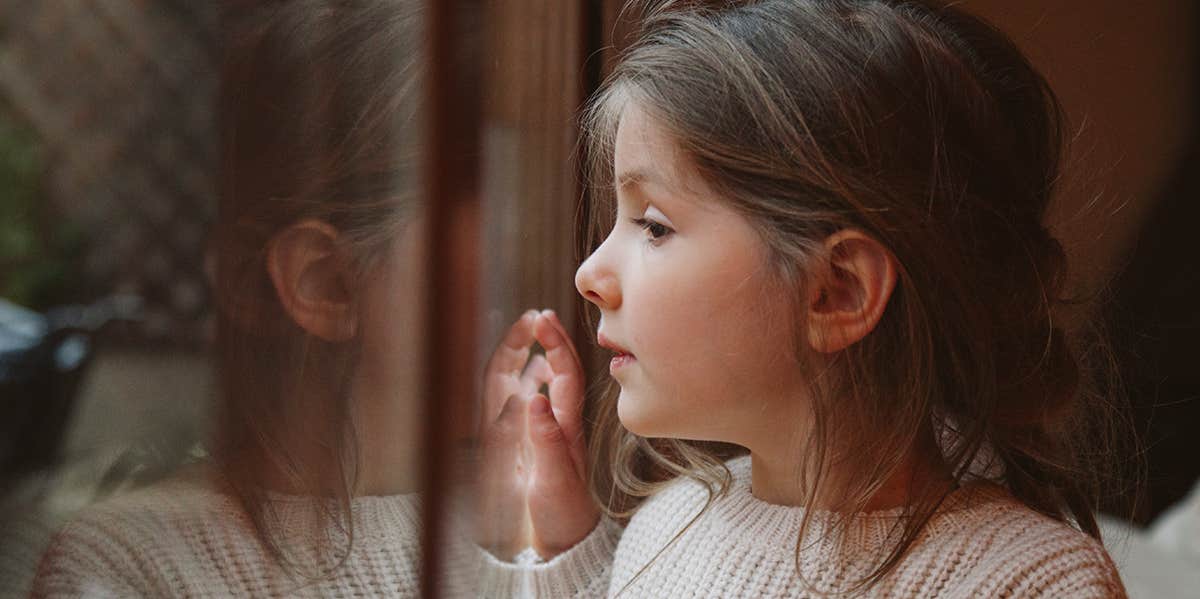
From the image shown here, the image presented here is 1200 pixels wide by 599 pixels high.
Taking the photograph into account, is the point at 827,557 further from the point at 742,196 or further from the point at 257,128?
the point at 257,128

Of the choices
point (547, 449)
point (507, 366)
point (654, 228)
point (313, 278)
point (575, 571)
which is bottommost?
point (575, 571)

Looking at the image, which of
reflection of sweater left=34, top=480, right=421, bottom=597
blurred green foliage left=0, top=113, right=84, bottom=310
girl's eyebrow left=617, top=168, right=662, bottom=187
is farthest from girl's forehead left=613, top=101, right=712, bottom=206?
blurred green foliage left=0, top=113, right=84, bottom=310

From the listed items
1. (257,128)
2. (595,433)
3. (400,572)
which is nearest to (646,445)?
(595,433)

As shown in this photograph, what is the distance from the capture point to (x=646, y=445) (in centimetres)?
93

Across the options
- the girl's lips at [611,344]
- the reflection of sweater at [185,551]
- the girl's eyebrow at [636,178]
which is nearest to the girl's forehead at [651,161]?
the girl's eyebrow at [636,178]

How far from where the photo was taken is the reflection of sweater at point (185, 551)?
328mm

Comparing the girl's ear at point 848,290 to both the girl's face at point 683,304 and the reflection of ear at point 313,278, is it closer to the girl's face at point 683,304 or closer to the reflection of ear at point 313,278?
the girl's face at point 683,304

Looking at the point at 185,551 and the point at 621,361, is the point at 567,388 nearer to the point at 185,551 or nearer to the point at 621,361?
the point at 621,361

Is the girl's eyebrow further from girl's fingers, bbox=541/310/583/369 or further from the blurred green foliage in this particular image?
the blurred green foliage

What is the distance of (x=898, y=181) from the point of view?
0.70 meters

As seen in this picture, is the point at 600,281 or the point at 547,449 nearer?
the point at 600,281

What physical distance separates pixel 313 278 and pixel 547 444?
0.50 metres

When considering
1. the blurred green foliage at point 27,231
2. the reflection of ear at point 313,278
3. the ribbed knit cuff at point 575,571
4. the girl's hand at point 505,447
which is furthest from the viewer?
the ribbed knit cuff at point 575,571

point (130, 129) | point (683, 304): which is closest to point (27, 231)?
point (130, 129)
